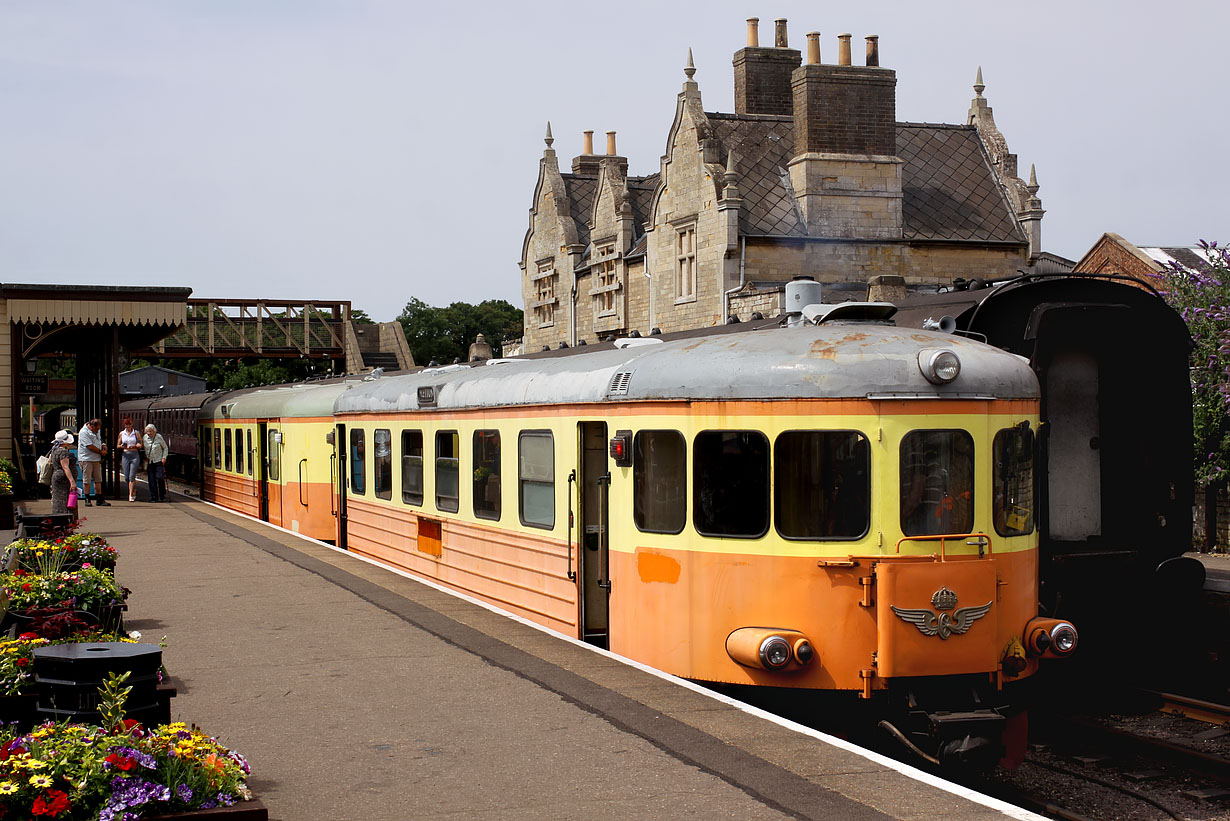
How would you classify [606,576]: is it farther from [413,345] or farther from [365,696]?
[413,345]

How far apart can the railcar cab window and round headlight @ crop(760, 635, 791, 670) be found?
0.69 m

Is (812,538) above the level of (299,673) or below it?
above

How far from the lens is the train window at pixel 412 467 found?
48.3ft

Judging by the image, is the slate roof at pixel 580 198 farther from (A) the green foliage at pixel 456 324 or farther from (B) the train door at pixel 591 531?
(A) the green foliage at pixel 456 324

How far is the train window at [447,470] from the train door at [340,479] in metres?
4.60

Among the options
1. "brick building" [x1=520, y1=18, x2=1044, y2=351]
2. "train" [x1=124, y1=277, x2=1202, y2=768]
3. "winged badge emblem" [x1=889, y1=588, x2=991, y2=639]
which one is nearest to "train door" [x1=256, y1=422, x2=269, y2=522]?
"brick building" [x1=520, y1=18, x2=1044, y2=351]

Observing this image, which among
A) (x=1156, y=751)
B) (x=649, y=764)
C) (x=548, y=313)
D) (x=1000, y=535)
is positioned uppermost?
(x=548, y=313)

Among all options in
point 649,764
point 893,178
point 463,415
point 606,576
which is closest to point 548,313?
point 893,178

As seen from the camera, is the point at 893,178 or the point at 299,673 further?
the point at 893,178

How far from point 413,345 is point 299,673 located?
258ft

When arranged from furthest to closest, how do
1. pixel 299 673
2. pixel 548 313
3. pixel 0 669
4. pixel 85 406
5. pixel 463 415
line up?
pixel 548 313 < pixel 85 406 < pixel 463 415 < pixel 299 673 < pixel 0 669

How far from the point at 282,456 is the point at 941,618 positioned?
51.3 feet

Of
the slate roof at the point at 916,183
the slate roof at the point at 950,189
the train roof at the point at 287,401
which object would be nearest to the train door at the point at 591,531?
the train roof at the point at 287,401

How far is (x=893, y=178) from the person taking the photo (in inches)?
1324
